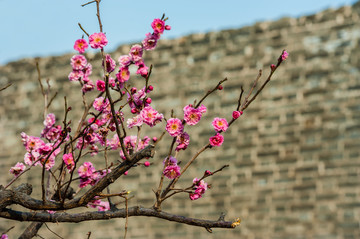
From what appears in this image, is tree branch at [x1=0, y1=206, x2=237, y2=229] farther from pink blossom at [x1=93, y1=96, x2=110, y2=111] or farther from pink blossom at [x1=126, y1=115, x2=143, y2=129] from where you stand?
pink blossom at [x1=93, y1=96, x2=110, y2=111]

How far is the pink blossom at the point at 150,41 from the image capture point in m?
2.49

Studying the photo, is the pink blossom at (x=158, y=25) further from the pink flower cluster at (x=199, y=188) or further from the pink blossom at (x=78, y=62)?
the pink flower cluster at (x=199, y=188)

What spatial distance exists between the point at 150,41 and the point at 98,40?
232 mm

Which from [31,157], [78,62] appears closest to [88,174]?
Result: [31,157]

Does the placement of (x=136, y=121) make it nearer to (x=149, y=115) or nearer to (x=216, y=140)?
(x=149, y=115)

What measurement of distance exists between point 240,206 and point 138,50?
4431mm

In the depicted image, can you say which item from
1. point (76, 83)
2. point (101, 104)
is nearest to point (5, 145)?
point (76, 83)

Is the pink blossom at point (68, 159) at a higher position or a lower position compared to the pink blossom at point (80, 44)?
lower

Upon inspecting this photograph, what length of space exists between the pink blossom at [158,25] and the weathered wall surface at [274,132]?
14.3 feet

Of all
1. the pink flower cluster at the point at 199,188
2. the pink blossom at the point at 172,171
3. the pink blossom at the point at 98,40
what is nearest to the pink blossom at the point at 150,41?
the pink blossom at the point at 98,40

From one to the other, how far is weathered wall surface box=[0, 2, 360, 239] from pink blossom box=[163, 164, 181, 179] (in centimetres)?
413

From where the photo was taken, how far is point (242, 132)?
6.81 metres

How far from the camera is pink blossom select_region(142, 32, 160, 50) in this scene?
2.49m

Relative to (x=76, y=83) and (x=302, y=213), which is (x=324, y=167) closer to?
(x=302, y=213)
